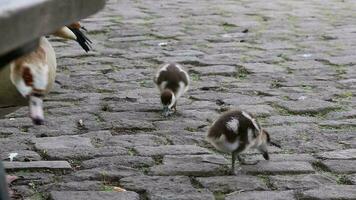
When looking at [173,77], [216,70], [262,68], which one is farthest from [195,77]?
[173,77]

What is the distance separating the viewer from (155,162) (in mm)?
4695

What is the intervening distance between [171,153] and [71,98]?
1802mm

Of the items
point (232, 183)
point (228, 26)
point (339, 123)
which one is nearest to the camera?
point (232, 183)

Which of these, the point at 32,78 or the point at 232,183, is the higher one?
the point at 32,78

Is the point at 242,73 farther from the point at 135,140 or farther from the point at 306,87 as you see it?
the point at 135,140

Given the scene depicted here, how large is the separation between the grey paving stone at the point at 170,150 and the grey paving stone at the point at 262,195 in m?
0.79

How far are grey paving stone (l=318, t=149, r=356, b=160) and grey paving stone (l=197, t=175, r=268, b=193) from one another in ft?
1.94

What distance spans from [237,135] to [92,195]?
3.08 feet

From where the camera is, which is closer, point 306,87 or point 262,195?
point 262,195

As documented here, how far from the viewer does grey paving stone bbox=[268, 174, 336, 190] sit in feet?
14.0

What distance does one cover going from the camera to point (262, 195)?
4.11 m

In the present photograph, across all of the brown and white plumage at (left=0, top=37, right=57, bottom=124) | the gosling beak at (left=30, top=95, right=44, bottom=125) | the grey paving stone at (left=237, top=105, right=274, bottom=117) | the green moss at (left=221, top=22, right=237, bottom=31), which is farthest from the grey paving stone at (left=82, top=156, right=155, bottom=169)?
the green moss at (left=221, top=22, right=237, bottom=31)

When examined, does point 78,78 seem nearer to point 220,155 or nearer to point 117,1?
point 220,155

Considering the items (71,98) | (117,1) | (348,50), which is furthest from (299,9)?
(71,98)
